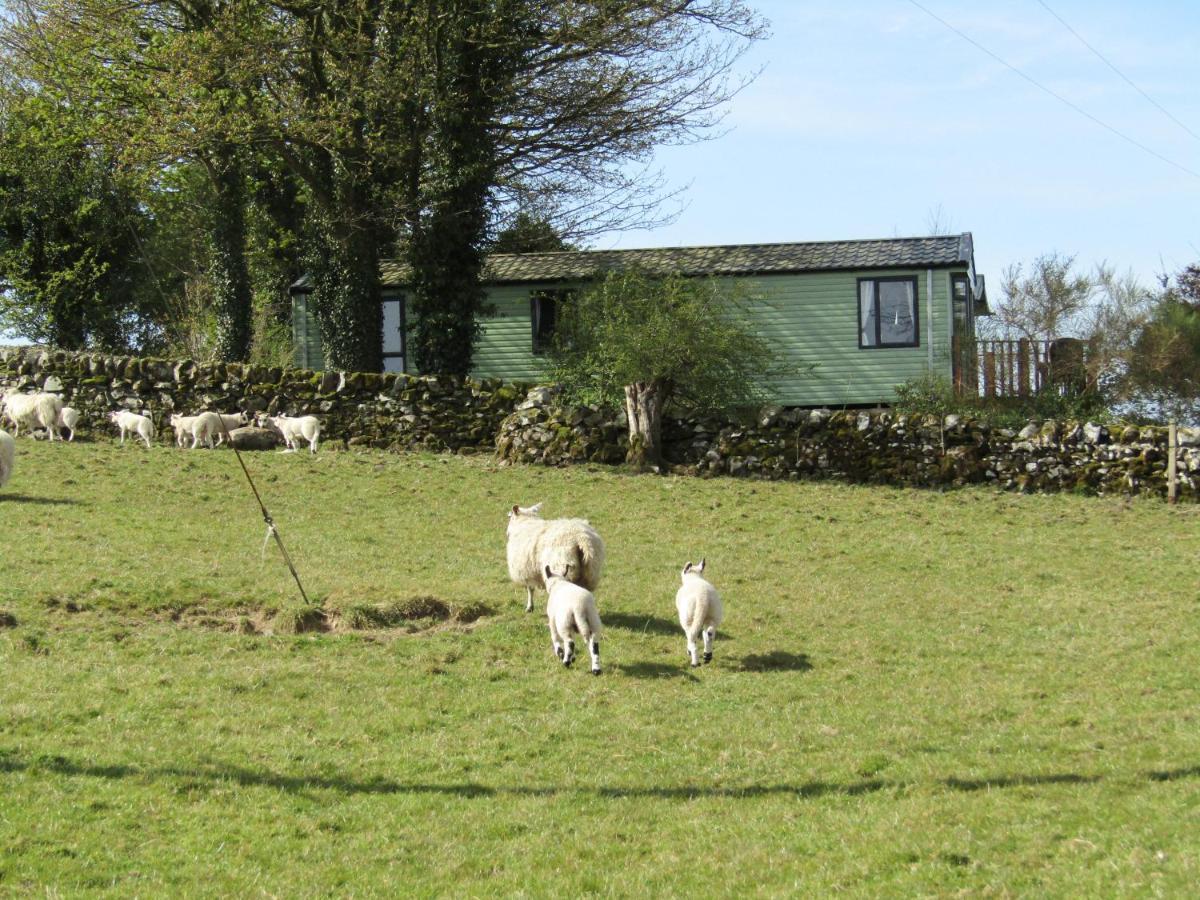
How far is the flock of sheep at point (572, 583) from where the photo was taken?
1277 cm

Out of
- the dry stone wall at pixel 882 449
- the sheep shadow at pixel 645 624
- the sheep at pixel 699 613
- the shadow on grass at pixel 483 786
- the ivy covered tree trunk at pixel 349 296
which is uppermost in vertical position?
the ivy covered tree trunk at pixel 349 296

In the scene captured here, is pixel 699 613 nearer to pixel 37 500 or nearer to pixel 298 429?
pixel 37 500

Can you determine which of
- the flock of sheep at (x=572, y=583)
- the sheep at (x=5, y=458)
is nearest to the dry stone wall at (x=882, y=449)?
the sheep at (x=5, y=458)

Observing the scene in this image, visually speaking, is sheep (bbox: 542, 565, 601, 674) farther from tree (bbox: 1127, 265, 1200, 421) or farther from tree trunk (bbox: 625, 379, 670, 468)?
tree (bbox: 1127, 265, 1200, 421)

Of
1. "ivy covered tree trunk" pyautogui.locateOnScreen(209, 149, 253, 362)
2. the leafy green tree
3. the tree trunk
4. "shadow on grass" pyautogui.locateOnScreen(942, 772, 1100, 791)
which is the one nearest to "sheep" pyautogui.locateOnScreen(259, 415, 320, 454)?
the tree trunk

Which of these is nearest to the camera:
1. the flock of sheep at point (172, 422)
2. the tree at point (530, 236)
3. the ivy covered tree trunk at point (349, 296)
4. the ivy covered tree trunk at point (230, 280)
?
the flock of sheep at point (172, 422)

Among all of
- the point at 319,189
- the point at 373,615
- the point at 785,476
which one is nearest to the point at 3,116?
the point at 319,189

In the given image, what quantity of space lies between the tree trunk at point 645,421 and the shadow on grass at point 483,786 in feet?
57.9

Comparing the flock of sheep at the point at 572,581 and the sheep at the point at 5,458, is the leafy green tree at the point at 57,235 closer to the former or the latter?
the sheep at the point at 5,458

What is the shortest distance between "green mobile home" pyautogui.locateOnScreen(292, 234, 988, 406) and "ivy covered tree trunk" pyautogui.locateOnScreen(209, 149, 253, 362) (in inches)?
285

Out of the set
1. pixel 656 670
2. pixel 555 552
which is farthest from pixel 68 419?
pixel 656 670

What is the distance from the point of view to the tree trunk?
89.2 feet

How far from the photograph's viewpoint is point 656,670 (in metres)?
13.3

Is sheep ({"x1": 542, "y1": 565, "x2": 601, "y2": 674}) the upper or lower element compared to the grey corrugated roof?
lower
